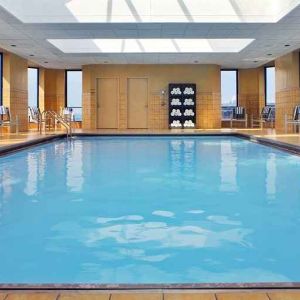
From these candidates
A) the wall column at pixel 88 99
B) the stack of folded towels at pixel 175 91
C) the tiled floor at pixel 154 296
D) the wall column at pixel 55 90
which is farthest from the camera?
the wall column at pixel 55 90

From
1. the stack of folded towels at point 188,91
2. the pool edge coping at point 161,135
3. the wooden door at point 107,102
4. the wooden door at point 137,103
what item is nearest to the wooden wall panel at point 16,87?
the pool edge coping at point 161,135

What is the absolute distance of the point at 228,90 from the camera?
693 inches

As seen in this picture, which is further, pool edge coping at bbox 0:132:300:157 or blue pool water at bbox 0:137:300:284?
pool edge coping at bbox 0:132:300:157

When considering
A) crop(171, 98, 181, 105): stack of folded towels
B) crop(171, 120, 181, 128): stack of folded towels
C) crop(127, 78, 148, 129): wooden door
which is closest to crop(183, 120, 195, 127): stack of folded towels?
crop(171, 120, 181, 128): stack of folded towels

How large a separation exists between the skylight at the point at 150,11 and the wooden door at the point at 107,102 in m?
7.23

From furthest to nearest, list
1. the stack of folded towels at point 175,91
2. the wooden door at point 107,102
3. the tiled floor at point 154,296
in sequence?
the wooden door at point 107,102
the stack of folded towels at point 175,91
the tiled floor at point 154,296

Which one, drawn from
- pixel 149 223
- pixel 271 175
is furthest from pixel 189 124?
pixel 149 223

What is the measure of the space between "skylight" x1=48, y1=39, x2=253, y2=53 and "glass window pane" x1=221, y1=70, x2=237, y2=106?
4.88m

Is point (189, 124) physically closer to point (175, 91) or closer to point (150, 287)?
point (175, 91)

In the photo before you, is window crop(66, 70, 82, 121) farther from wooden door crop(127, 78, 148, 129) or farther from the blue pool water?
the blue pool water

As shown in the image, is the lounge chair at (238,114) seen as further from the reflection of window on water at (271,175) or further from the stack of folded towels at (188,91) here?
the reflection of window on water at (271,175)

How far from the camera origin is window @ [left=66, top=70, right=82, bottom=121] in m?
17.6

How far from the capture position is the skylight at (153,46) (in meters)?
12.2

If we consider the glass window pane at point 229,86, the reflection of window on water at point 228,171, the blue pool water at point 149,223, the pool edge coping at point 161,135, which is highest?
the glass window pane at point 229,86
